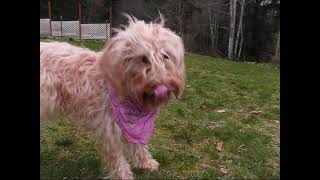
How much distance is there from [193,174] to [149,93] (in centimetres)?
138

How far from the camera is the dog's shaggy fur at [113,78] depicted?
431 cm

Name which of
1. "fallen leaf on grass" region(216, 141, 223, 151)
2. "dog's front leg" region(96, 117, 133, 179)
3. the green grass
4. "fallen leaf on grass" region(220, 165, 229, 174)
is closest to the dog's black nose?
"dog's front leg" region(96, 117, 133, 179)

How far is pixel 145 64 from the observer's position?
4285 mm

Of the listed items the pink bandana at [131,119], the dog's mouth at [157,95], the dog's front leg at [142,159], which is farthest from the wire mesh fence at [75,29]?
the dog's mouth at [157,95]

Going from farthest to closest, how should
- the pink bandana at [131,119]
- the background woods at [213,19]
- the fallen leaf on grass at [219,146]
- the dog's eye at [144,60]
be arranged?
the background woods at [213,19] → the fallen leaf on grass at [219,146] → the pink bandana at [131,119] → the dog's eye at [144,60]

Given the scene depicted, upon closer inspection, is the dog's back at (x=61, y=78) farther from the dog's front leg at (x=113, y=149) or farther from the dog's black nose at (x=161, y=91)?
the dog's black nose at (x=161, y=91)

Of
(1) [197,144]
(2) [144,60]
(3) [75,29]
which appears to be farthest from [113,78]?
(3) [75,29]

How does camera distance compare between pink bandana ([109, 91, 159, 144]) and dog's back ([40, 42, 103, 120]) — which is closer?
pink bandana ([109, 91, 159, 144])

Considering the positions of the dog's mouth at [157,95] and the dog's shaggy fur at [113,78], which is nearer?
the dog's mouth at [157,95]

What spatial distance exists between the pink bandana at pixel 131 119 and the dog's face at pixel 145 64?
0.17m

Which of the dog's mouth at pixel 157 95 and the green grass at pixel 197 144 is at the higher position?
the dog's mouth at pixel 157 95

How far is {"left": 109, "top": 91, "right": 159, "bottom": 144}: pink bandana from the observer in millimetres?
4691

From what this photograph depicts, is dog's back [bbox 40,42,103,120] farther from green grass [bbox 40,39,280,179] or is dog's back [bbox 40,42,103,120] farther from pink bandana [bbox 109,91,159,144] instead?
green grass [bbox 40,39,280,179]
